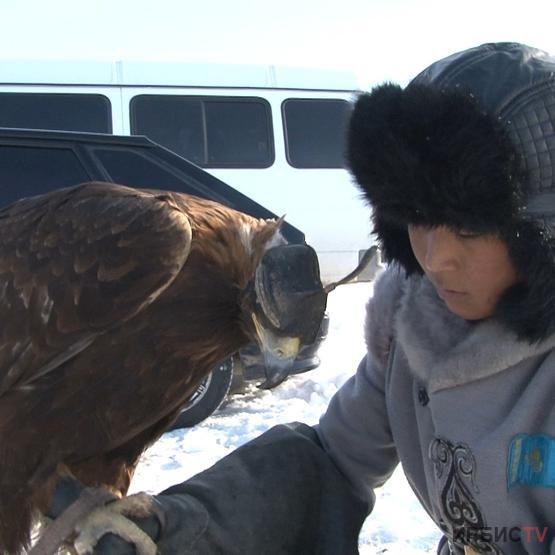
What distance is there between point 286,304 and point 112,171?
347 cm

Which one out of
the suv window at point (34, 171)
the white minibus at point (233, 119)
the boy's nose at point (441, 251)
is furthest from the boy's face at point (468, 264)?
the white minibus at point (233, 119)

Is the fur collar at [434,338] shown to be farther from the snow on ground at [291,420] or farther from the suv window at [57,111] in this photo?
the suv window at [57,111]

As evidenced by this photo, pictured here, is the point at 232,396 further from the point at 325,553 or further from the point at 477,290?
the point at 477,290

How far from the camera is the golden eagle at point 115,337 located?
217 cm

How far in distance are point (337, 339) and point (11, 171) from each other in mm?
4172

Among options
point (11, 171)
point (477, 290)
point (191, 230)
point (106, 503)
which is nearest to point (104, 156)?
point (11, 171)

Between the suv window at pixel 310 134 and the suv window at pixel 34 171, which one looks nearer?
A: the suv window at pixel 34 171

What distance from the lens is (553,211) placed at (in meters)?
1.49

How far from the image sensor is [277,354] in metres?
1.96

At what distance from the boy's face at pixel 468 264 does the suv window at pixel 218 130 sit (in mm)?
7957

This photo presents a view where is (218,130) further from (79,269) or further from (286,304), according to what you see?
(286,304)

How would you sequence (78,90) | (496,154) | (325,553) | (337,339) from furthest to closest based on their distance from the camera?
(78,90) → (337,339) → (325,553) → (496,154)

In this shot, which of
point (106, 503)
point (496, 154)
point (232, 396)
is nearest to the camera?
point (496, 154)

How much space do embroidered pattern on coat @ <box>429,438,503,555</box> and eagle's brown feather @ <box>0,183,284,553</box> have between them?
2.11 feet
